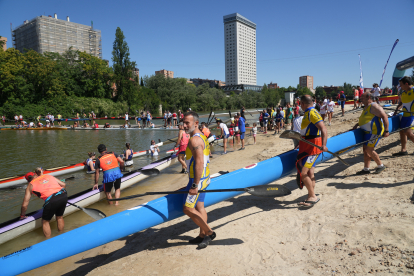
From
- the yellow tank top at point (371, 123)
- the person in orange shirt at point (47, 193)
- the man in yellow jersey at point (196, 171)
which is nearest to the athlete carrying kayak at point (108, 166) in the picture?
the person in orange shirt at point (47, 193)

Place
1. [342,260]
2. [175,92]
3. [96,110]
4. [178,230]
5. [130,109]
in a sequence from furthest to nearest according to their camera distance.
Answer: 1. [175,92]
2. [130,109]
3. [96,110]
4. [178,230]
5. [342,260]

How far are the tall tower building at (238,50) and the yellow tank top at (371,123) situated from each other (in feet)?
561

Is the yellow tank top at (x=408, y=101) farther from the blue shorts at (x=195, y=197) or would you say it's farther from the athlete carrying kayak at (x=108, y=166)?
the athlete carrying kayak at (x=108, y=166)

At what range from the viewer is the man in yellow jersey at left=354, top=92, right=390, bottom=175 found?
4992 millimetres

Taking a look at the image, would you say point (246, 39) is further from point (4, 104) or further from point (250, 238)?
point (250, 238)

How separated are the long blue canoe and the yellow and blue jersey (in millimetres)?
829

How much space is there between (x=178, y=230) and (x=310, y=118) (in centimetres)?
297

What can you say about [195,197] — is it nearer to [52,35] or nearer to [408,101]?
[408,101]

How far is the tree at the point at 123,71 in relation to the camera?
50.3 metres

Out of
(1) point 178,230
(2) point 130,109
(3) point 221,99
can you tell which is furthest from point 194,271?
(3) point 221,99

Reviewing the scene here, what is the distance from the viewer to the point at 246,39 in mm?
184125

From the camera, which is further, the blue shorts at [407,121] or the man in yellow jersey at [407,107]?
the blue shorts at [407,121]

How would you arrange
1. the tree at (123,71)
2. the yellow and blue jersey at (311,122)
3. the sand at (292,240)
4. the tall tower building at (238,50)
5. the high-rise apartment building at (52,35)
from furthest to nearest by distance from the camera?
the tall tower building at (238,50) < the high-rise apartment building at (52,35) < the tree at (123,71) < the yellow and blue jersey at (311,122) < the sand at (292,240)

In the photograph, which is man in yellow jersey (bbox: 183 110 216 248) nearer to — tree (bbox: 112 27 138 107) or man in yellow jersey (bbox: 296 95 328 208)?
man in yellow jersey (bbox: 296 95 328 208)
